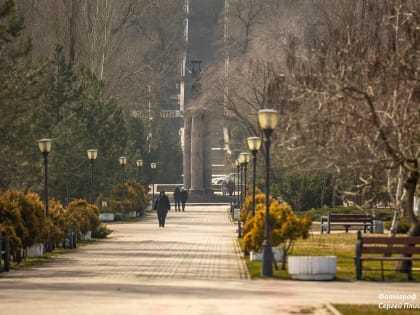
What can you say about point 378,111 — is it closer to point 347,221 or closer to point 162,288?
point 162,288

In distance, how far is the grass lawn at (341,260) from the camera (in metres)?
27.4

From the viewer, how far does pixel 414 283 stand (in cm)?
2589

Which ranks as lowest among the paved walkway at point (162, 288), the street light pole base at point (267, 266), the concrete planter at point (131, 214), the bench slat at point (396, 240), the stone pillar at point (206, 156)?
the paved walkway at point (162, 288)

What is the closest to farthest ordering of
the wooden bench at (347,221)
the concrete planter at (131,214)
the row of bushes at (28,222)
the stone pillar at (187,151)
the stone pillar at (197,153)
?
the row of bushes at (28,222)
the wooden bench at (347,221)
the concrete planter at (131,214)
the stone pillar at (197,153)
the stone pillar at (187,151)

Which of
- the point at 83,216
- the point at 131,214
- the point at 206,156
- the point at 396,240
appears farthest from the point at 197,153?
the point at 396,240

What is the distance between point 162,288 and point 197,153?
76342 mm

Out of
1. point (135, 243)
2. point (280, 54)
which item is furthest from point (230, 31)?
point (135, 243)

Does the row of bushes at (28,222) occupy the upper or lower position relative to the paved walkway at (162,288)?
upper

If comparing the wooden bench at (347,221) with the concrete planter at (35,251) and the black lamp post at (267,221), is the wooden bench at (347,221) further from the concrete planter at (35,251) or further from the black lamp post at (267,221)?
the black lamp post at (267,221)

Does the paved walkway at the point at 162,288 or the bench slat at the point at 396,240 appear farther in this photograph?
the bench slat at the point at 396,240

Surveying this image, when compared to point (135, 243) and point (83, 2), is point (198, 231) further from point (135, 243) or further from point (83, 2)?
point (83, 2)

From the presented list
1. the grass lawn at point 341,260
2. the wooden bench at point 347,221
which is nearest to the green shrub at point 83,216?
the grass lawn at point 341,260

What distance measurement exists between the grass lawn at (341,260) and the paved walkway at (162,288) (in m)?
0.84

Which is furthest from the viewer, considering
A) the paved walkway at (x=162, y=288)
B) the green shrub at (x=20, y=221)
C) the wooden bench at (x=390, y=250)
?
the green shrub at (x=20, y=221)
